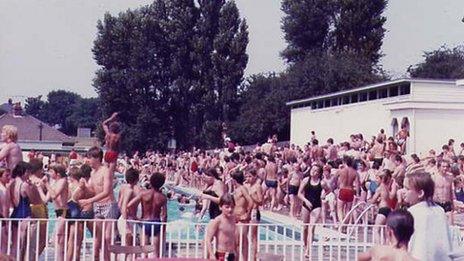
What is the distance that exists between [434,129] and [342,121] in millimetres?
8389

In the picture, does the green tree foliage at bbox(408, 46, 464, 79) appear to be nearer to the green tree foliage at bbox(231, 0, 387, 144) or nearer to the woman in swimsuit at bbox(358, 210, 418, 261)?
the green tree foliage at bbox(231, 0, 387, 144)

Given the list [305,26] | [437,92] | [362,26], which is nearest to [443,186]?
[437,92]

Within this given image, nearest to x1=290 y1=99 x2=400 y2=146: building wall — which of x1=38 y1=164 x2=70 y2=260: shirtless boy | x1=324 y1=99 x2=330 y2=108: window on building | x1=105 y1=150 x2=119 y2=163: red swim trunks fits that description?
x1=324 y1=99 x2=330 y2=108: window on building

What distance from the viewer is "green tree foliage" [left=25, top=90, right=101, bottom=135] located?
14164cm

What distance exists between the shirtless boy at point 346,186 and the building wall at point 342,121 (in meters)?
16.5

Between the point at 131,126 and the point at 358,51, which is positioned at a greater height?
the point at 358,51

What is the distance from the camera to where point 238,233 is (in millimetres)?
10289

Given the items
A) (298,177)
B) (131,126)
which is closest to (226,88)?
(131,126)

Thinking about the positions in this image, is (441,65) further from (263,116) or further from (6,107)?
(6,107)

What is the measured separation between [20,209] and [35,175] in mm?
674

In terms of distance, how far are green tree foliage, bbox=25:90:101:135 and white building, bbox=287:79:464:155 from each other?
10407 centimetres

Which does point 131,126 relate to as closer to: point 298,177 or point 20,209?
point 298,177

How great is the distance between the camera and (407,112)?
31500mm

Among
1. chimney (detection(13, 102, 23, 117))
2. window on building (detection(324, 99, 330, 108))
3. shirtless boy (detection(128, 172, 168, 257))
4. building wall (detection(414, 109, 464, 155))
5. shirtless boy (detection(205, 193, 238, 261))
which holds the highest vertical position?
chimney (detection(13, 102, 23, 117))
